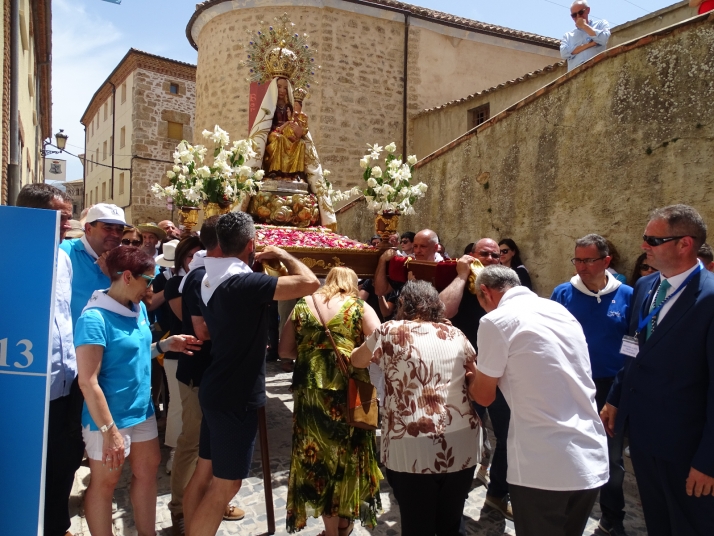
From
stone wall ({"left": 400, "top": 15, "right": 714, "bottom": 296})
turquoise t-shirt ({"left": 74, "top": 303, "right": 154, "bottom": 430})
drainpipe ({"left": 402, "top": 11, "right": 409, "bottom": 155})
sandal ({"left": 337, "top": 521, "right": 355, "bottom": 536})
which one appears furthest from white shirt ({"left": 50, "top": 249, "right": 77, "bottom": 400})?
drainpipe ({"left": 402, "top": 11, "right": 409, "bottom": 155})

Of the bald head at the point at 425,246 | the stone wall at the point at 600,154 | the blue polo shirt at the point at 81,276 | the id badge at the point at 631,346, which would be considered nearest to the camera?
the id badge at the point at 631,346

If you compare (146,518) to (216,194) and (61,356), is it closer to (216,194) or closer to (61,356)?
(61,356)

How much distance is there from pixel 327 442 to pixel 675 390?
185cm

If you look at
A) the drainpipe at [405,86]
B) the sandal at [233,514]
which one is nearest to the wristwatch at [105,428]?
the sandal at [233,514]

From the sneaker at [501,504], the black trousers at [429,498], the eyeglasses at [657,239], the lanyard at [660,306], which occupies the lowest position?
the sneaker at [501,504]

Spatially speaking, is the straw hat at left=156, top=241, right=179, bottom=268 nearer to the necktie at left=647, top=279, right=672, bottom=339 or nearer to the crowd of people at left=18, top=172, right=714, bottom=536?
the crowd of people at left=18, top=172, right=714, bottom=536

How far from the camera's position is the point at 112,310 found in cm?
272

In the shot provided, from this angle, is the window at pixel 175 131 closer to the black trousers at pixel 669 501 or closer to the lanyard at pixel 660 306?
the lanyard at pixel 660 306

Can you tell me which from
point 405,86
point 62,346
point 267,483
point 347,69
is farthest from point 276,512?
point 405,86

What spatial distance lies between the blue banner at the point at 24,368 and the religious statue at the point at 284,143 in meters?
3.86

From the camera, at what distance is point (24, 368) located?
6.34 ft

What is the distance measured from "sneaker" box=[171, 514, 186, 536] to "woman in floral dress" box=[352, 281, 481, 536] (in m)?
1.51

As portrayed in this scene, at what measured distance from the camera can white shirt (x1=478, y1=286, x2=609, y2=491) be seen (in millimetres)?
2260

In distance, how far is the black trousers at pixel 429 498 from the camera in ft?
8.62
